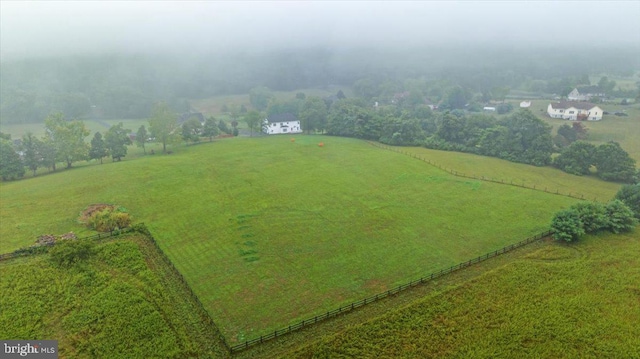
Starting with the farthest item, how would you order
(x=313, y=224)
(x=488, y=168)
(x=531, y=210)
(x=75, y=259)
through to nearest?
(x=488, y=168) → (x=531, y=210) → (x=313, y=224) → (x=75, y=259)

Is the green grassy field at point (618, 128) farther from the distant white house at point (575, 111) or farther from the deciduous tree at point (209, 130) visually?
the deciduous tree at point (209, 130)

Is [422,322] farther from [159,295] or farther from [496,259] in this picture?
[159,295]

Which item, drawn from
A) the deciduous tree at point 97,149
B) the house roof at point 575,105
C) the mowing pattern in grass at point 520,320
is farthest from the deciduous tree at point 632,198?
the deciduous tree at point 97,149

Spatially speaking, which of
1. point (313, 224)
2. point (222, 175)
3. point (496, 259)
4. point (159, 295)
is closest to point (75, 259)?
point (159, 295)

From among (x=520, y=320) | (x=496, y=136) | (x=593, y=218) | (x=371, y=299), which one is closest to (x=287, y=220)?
(x=371, y=299)

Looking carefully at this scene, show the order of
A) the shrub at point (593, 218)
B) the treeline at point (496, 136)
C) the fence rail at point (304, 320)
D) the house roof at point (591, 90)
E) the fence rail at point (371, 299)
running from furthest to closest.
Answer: the house roof at point (591, 90)
the treeline at point (496, 136)
the shrub at point (593, 218)
the fence rail at point (304, 320)
the fence rail at point (371, 299)

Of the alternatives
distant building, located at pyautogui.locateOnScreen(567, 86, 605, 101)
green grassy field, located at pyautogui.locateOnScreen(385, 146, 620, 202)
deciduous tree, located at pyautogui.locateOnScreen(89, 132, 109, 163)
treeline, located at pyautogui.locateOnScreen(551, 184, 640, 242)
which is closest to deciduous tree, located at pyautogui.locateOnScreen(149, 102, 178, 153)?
deciduous tree, located at pyautogui.locateOnScreen(89, 132, 109, 163)
